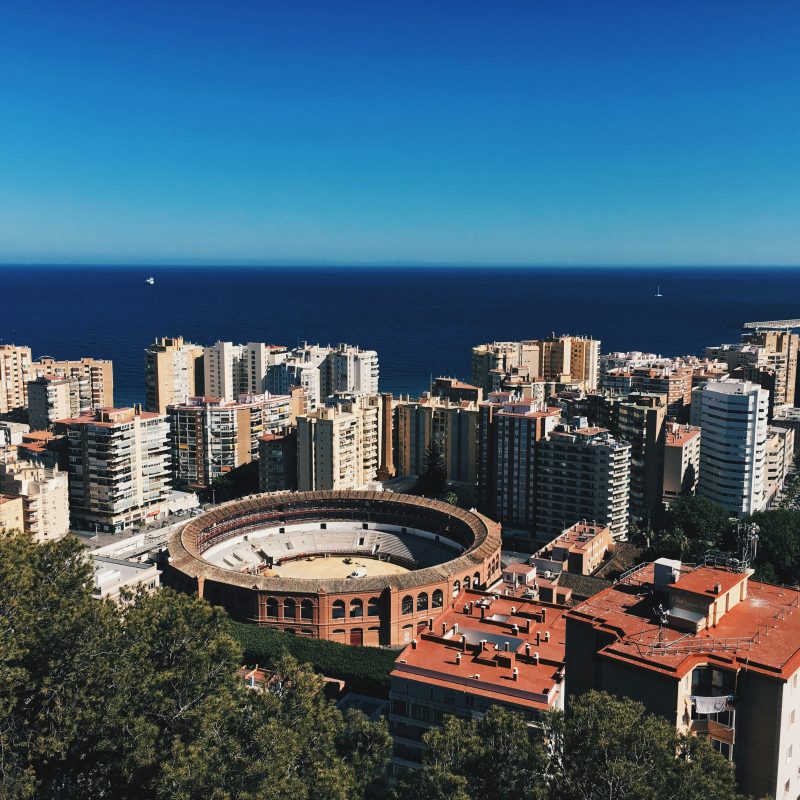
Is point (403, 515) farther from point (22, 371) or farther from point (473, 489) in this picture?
point (22, 371)

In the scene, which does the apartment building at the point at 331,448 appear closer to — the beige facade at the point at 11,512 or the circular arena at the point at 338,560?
the circular arena at the point at 338,560

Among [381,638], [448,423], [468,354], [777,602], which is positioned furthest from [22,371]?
[777,602]

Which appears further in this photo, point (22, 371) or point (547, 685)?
point (22, 371)

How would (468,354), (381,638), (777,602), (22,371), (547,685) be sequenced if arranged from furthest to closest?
(468,354)
(22,371)
(381,638)
(547,685)
(777,602)

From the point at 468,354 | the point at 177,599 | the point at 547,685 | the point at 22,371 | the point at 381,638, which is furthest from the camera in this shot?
the point at 468,354

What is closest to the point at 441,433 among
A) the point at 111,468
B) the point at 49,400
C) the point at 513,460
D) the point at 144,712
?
the point at 513,460

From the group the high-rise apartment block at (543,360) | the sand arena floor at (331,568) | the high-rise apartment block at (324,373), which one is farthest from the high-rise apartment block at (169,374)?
the sand arena floor at (331,568)

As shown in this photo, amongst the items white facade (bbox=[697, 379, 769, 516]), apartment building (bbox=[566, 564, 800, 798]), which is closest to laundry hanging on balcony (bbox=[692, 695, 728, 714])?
apartment building (bbox=[566, 564, 800, 798])

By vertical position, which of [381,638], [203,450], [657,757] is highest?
[657,757]
